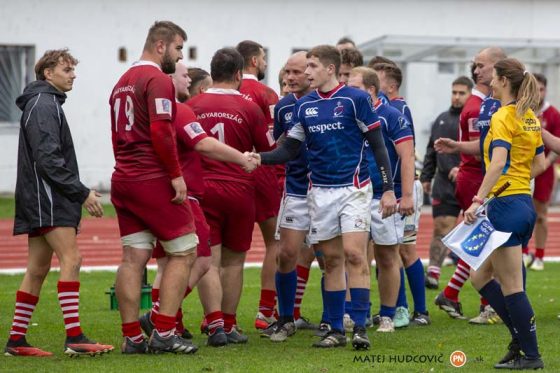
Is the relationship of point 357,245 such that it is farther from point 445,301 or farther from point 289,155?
point 445,301

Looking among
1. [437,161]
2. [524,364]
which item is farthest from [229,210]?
[437,161]

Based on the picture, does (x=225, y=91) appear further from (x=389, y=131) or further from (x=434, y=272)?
(x=434, y=272)

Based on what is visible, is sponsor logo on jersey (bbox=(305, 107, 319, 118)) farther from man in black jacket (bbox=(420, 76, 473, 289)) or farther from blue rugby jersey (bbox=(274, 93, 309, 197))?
man in black jacket (bbox=(420, 76, 473, 289))

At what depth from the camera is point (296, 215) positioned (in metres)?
9.87

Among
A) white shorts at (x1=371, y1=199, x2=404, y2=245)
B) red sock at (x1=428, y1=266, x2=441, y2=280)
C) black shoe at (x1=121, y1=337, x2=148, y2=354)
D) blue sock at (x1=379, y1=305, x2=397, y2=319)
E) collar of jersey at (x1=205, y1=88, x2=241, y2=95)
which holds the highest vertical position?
collar of jersey at (x1=205, y1=88, x2=241, y2=95)

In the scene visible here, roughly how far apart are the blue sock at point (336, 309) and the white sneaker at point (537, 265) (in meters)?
6.77

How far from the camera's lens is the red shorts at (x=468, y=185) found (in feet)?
36.5

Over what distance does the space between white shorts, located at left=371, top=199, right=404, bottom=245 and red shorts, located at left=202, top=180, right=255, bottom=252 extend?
107 centimetres

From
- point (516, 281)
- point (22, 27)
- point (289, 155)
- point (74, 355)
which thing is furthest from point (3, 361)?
point (22, 27)

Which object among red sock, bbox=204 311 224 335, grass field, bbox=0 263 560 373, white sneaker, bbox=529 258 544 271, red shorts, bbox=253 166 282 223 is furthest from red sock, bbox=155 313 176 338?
white sneaker, bbox=529 258 544 271

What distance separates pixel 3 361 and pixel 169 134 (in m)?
1.95

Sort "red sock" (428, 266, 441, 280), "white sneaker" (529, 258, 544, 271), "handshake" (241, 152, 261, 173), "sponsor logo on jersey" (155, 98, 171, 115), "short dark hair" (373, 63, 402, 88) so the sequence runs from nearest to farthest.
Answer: "sponsor logo on jersey" (155, 98, 171, 115) → "handshake" (241, 152, 261, 173) → "short dark hair" (373, 63, 402, 88) → "red sock" (428, 266, 441, 280) → "white sneaker" (529, 258, 544, 271)

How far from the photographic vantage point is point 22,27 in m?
29.5

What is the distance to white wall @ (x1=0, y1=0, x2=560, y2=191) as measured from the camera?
2958 centimetres
